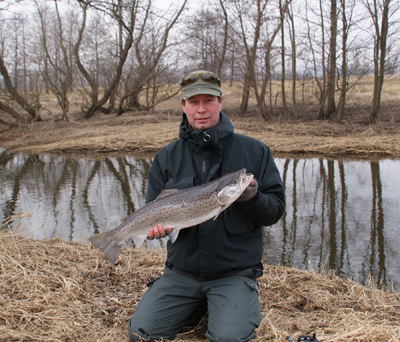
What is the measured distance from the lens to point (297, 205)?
8047 mm

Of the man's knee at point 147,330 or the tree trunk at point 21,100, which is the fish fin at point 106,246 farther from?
the tree trunk at point 21,100

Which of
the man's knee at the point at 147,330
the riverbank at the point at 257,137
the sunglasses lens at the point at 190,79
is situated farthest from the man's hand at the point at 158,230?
the riverbank at the point at 257,137

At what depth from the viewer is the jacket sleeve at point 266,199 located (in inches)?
122

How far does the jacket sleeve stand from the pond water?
4.28 ft

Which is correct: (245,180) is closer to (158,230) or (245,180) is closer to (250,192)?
(250,192)

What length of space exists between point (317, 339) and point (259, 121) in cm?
1902

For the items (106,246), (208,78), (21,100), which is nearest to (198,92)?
(208,78)

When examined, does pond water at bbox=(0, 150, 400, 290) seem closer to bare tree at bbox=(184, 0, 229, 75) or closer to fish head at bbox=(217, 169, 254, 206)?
fish head at bbox=(217, 169, 254, 206)

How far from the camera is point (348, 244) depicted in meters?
6.04

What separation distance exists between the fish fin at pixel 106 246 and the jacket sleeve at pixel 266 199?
122 centimetres

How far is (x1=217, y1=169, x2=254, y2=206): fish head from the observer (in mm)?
2844

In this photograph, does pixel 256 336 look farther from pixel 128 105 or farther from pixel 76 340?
pixel 128 105

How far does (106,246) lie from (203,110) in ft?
5.01

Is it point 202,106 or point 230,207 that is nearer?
point 230,207
